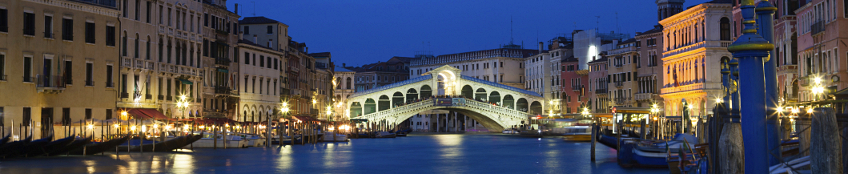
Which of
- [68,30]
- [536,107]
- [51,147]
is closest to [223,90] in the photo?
[68,30]

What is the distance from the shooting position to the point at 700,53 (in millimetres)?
41500

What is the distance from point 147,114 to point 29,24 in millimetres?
6216

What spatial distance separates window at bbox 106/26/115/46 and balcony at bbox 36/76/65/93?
105 inches

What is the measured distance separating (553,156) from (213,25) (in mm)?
17410

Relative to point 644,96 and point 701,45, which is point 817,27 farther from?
point 644,96

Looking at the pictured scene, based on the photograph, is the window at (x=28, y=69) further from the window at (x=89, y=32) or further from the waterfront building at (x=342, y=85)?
the waterfront building at (x=342, y=85)

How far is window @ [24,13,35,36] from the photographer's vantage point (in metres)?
27.1

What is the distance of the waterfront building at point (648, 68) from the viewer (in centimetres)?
5594

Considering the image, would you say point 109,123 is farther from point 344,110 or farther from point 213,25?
point 344,110

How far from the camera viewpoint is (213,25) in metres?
40.0

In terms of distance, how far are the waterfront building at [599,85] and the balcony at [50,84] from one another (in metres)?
43.2

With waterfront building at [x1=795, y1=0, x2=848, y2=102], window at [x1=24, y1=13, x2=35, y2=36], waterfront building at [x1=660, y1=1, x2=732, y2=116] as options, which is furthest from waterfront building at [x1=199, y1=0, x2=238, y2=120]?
waterfront building at [x1=795, y1=0, x2=848, y2=102]

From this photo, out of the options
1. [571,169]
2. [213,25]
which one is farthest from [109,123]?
[571,169]

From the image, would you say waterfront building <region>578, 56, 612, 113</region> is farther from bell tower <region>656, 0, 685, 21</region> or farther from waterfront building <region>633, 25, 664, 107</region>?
bell tower <region>656, 0, 685, 21</region>
